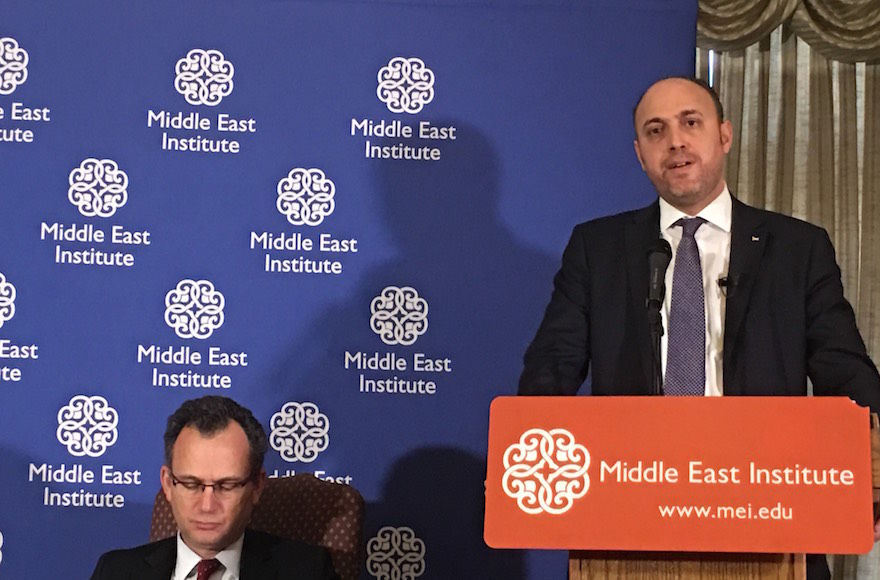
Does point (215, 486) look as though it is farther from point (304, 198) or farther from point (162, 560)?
point (304, 198)

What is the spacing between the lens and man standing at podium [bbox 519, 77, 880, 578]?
265 cm

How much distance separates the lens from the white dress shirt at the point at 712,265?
2.70m

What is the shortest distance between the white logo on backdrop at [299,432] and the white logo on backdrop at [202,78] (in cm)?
110

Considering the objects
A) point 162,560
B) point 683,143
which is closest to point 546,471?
point 683,143

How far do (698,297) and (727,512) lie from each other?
0.78 metres

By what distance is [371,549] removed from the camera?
404 cm

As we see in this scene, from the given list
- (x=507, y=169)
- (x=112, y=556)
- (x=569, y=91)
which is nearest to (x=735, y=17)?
(x=569, y=91)

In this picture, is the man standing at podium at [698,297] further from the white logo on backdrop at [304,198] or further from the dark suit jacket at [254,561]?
the white logo on backdrop at [304,198]

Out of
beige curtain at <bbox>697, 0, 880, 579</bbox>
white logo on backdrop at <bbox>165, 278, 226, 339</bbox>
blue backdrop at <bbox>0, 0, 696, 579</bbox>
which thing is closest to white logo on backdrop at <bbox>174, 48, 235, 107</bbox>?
blue backdrop at <bbox>0, 0, 696, 579</bbox>

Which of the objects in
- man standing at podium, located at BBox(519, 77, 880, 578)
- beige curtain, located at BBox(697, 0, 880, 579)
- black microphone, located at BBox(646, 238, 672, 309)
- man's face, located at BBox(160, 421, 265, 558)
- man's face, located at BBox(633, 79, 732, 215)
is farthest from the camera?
beige curtain, located at BBox(697, 0, 880, 579)

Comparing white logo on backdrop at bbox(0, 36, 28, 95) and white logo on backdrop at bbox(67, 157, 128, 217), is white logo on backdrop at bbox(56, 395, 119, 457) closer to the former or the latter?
white logo on backdrop at bbox(67, 157, 128, 217)

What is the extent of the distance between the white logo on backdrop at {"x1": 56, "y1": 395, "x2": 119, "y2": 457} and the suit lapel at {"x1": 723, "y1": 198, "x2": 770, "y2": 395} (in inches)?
87.4

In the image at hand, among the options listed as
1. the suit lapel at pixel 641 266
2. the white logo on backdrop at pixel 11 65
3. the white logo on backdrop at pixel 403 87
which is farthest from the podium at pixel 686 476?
the white logo on backdrop at pixel 11 65

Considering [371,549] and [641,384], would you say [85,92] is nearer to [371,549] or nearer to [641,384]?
A: [371,549]
